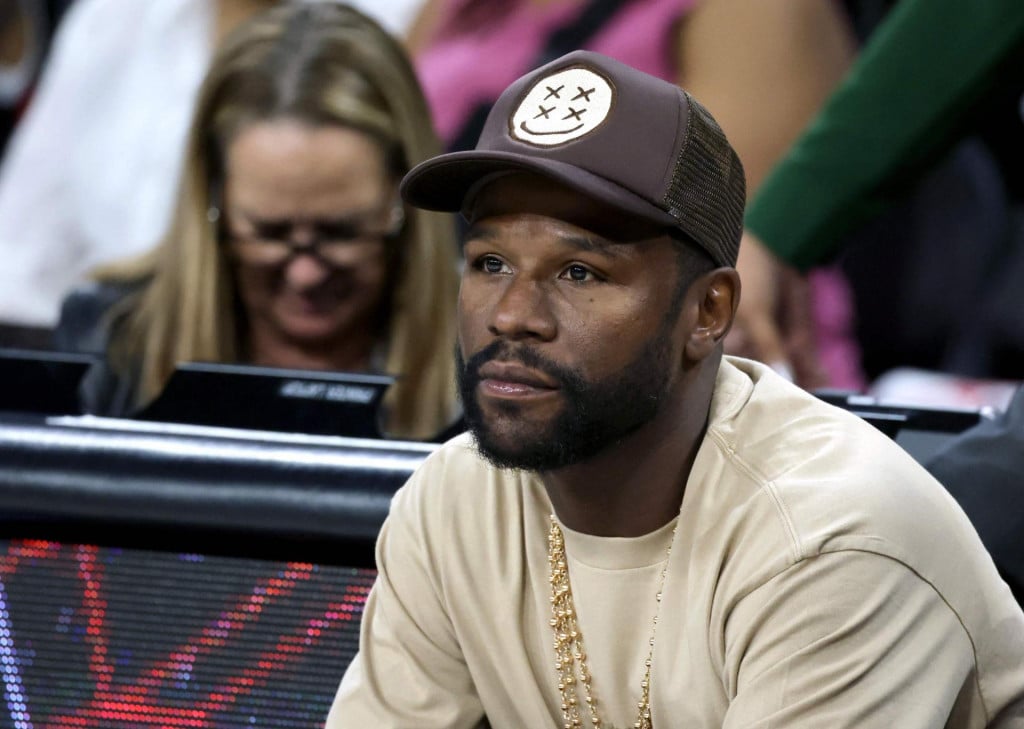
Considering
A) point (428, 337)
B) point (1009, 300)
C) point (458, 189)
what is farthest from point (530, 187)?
point (1009, 300)

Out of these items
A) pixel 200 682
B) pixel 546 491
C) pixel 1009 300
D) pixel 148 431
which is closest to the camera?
pixel 546 491

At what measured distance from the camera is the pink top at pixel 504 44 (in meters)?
3.07

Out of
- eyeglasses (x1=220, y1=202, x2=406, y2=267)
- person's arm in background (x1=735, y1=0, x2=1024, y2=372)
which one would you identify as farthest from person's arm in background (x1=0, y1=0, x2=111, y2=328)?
person's arm in background (x1=735, y1=0, x2=1024, y2=372)

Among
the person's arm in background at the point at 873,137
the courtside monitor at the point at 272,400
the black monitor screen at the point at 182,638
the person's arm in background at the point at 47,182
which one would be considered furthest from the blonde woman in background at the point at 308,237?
the person's arm in background at the point at 47,182

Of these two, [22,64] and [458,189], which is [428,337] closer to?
[458,189]

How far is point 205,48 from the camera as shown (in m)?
3.58

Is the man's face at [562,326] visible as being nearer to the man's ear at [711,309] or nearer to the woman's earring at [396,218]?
the man's ear at [711,309]

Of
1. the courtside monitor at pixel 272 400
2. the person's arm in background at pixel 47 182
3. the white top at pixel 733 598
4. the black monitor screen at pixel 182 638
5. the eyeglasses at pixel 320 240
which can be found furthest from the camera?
the person's arm in background at pixel 47 182

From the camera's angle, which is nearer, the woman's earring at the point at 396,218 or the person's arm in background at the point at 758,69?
the woman's earring at the point at 396,218

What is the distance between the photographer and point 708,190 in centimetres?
124

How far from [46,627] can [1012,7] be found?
5.00ft

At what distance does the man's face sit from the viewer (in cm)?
121

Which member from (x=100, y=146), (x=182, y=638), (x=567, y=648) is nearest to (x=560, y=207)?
(x=567, y=648)

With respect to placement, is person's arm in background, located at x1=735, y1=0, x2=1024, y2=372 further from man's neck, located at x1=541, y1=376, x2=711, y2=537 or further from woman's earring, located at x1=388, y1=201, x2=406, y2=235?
man's neck, located at x1=541, y1=376, x2=711, y2=537
